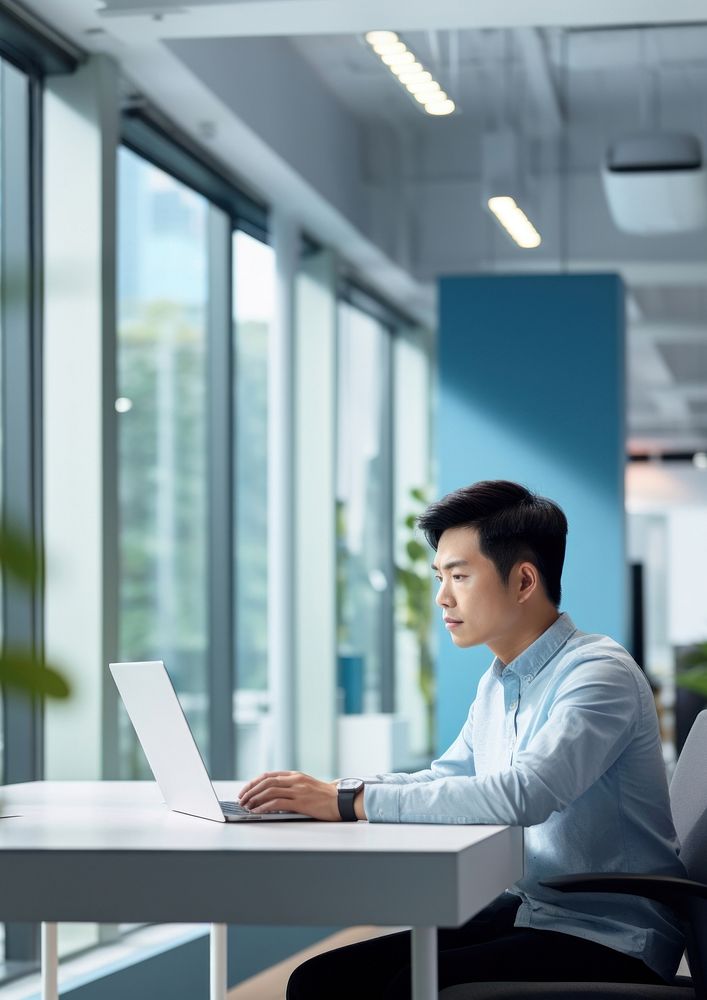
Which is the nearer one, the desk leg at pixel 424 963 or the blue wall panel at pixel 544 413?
the desk leg at pixel 424 963

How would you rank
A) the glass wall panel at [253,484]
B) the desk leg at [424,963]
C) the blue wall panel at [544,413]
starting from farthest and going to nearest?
the glass wall panel at [253,484]
the blue wall panel at [544,413]
the desk leg at [424,963]

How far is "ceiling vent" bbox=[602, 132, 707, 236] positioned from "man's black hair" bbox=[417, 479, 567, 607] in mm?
3793

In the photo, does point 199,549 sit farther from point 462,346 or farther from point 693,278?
point 693,278

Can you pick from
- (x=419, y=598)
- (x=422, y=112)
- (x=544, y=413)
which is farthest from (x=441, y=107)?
(x=419, y=598)

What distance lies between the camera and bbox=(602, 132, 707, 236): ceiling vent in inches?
224

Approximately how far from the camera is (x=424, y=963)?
174 cm

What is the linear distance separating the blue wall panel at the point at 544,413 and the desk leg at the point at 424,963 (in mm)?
4896

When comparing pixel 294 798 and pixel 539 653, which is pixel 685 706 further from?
pixel 294 798

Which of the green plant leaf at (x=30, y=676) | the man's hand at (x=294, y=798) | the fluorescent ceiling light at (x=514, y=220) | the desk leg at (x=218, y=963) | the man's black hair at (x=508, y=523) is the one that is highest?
the fluorescent ceiling light at (x=514, y=220)

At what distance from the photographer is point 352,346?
30.0 ft

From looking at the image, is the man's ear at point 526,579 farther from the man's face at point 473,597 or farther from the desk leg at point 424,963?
the desk leg at point 424,963

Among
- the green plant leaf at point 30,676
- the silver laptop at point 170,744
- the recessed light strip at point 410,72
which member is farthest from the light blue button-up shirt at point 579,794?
the recessed light strip at point 410,72

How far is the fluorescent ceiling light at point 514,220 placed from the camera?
19.0 feet

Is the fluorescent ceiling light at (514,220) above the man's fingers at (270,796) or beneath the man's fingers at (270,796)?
above
